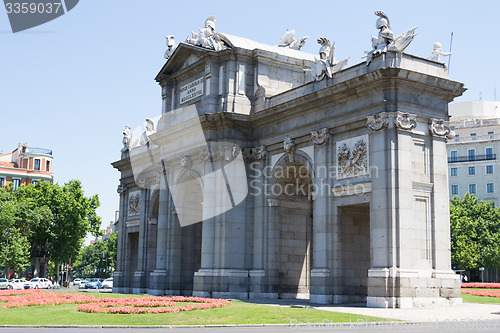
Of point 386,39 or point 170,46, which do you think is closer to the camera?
point 386,39

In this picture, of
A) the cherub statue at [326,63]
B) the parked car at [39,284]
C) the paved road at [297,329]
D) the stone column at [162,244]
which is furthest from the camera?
the parked car at [39,284]

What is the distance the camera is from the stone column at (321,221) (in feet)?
109

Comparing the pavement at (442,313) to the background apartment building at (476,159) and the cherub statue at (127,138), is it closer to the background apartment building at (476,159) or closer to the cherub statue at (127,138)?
the cherub statue at (127,138)

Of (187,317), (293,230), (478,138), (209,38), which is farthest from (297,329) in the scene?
(478,138)

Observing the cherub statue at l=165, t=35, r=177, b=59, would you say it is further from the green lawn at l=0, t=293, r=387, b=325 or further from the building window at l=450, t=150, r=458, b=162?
the building window at l=450, t=150, r=458, b=162

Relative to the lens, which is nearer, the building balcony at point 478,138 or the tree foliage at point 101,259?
the building balcony at point 478,138

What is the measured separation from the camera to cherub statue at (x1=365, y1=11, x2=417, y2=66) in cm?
3150

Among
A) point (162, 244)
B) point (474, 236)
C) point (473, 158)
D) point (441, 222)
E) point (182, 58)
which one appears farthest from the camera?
point (473, 158)

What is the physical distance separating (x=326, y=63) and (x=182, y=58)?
14055mm

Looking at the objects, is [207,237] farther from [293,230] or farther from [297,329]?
[297,329]

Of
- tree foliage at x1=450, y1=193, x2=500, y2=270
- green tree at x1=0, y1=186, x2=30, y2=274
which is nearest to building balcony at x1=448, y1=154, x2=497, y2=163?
tree foliage at x1=450, y1=193, x2=500, y2=270

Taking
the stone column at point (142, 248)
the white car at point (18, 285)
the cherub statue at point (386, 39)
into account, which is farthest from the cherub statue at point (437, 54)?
the white car at point (18, 285)

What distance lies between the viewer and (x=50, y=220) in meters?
75.6

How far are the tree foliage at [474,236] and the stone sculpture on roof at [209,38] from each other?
4315cm
